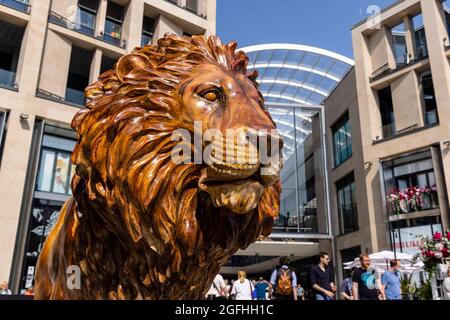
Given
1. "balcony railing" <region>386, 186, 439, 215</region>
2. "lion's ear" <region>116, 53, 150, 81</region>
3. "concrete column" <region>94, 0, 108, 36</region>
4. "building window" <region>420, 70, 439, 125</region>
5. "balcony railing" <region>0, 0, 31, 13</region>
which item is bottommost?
"lion's ear" <region>116, 53, 150, 81</region>

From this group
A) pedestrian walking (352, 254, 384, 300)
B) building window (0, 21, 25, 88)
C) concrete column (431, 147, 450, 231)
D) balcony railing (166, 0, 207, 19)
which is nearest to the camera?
pedestrian walking (352, 254, 384, 300)

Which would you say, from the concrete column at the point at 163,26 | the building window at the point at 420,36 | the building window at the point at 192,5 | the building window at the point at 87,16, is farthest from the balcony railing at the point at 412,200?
the building window at the point at 87,16

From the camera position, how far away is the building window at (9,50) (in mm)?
15852

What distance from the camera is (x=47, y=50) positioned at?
1666 cm

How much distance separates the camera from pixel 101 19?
18750 millimetres

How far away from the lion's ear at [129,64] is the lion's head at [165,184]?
0.6 inches

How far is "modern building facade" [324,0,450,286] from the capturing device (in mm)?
18281

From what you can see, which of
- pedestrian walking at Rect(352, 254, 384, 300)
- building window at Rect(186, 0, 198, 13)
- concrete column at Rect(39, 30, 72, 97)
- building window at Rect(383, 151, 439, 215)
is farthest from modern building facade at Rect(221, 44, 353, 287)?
pedestrian walking at Rect(352, 254, 384, 300)

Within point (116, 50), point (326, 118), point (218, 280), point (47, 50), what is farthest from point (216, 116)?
point (326, 118)

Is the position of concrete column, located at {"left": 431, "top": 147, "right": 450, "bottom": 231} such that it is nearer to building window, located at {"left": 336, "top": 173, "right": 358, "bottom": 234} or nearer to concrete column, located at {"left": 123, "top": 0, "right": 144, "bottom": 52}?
building window, located at {"left": 336, "top": 173, "right": 358, "bottom": 234}

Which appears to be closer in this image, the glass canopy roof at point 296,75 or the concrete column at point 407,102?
the concrete column at point 407,102

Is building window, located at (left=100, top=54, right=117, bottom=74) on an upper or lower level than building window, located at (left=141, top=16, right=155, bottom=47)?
lower

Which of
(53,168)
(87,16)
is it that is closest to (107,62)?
(87,16)

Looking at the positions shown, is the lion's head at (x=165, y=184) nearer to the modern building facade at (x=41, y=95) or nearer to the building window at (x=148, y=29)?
the modern building facade at (x=41, y=95)
